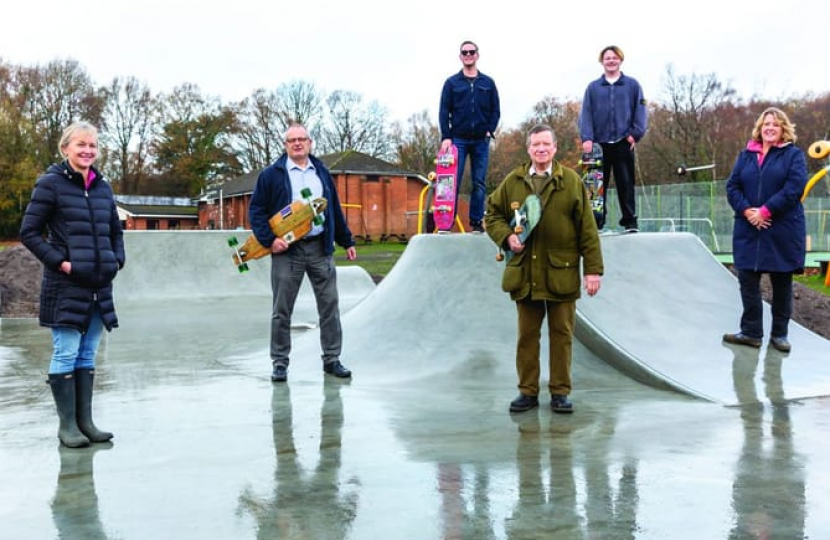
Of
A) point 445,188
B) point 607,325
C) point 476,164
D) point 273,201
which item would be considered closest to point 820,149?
point 607,325

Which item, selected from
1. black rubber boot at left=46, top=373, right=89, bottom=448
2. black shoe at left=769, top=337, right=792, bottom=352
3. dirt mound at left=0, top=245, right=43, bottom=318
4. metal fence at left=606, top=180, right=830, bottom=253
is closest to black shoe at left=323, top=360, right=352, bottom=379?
black rubber boot at left=46, top=373, right=89, bottom=448

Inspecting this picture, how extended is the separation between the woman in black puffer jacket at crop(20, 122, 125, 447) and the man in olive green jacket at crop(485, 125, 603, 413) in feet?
7.22

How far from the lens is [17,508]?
3.07 m

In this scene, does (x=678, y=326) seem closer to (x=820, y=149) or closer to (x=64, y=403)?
(x=820, y=149)

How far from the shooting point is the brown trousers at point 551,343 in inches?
183

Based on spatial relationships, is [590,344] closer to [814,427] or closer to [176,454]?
[814,427]

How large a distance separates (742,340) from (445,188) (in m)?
3.09

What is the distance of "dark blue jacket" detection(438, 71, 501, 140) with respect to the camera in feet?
24.0

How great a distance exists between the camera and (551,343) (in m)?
4.73

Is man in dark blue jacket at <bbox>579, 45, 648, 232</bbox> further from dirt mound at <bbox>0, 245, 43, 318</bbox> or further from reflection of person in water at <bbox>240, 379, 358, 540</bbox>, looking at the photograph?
dirt mound at <bbox>0, 245, 43, 318</bbox>

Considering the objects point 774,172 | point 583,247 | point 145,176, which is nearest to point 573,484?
point 583,247

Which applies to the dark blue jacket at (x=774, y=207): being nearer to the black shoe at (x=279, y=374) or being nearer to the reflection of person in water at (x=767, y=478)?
the reflection of person in water at (x=767, y=478)

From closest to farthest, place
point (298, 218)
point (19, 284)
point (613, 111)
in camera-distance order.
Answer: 1. point (298, 218)
2. point (613, 111)
3. point (19, 284)

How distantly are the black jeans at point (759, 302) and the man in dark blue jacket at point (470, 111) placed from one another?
2.60 metres
